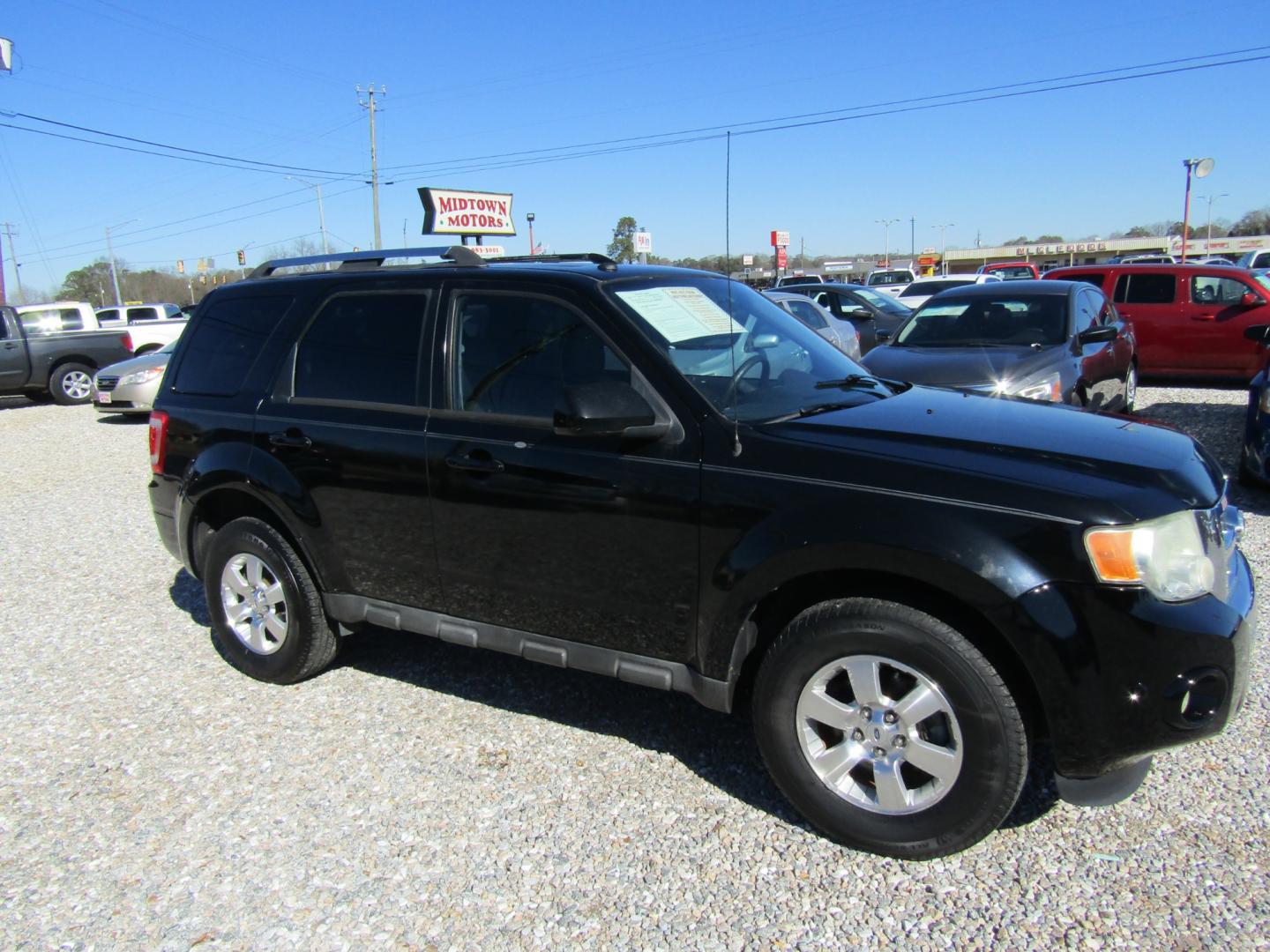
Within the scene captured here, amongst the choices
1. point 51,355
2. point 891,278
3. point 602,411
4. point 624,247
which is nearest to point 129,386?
point 51,355

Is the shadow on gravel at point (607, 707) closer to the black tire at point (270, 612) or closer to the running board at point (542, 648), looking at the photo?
the black tire at point (270, 612)

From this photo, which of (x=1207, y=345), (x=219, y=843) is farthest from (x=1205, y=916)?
(x=1207, y=345)

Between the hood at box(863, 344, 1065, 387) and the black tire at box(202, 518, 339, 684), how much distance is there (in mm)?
5130

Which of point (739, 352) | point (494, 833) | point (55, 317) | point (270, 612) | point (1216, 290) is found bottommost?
point (494, 833)

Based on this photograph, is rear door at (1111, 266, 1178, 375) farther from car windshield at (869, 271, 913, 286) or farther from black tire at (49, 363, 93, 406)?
car windshield at (869, 271, 913, 286)

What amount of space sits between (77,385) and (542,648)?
17394 millimetres

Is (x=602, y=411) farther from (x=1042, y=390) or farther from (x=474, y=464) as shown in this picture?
(x=1042, y=390)

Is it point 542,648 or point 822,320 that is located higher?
point 822,320

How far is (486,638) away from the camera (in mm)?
3621

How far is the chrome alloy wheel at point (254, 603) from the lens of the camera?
168 inches

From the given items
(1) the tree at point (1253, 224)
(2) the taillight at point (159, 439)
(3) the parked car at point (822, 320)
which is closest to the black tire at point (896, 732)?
(2) the taillight at point (159, 439)

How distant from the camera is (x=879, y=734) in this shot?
2812mm

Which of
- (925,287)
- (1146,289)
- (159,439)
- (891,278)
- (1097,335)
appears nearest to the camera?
(159,439)

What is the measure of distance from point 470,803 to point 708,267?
283 cm
